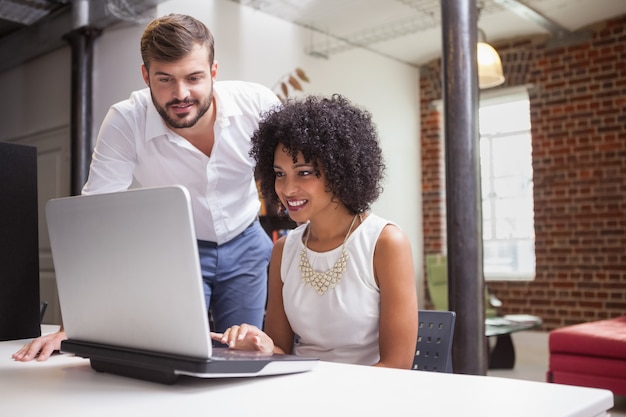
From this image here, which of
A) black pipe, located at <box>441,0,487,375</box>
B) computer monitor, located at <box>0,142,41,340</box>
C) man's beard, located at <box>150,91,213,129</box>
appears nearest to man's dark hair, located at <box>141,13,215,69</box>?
man's beard, located at <box>150,91,213,129</box>

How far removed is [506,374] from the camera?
4.84 metres

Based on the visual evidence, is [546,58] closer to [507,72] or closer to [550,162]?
[507,72]

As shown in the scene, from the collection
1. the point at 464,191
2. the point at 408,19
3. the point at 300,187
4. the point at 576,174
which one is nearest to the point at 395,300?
the point at 300,187

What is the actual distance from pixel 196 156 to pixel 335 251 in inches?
22.3

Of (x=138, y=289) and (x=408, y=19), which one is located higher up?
(x=408, y=19)

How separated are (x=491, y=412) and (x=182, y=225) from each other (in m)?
0.42

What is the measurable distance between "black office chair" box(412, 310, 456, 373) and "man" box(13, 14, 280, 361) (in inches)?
23.9

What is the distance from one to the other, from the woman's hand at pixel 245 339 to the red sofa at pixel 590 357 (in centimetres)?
312

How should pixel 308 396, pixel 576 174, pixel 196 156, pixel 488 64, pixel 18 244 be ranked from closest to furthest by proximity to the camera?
pixel 308 396, pixel 18 244, pixel 196 156, pixel 488 64, pixel 576 174

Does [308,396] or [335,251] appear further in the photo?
[335,251]

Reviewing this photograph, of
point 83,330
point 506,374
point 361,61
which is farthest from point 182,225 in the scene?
point 361,61

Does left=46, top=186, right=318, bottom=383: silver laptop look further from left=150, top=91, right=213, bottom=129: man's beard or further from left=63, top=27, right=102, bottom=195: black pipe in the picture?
left=63, top=27, right=102, bottom=195: black pipe

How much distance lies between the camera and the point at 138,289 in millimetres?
888

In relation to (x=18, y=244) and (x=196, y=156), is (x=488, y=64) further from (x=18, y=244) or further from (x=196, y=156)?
(x=18, y=244)
